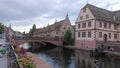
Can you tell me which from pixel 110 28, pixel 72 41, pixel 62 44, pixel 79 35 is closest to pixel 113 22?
pixel 110 28

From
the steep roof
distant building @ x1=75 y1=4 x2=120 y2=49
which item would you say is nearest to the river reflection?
distant building @ x1=75 y1=4 x2=120 y2=49

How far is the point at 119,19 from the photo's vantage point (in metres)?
52.2

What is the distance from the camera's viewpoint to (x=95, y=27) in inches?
1789

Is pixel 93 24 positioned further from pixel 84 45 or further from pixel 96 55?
pixel 96 55

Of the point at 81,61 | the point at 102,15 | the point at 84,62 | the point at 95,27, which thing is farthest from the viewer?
the point at 102,15

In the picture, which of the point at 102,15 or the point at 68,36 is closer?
the point at 102,15

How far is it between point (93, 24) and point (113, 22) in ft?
28.6

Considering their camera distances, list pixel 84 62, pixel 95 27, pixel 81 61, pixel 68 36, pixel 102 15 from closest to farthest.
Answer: pixel 84 62, pixel 81 61, pixel 95 27, pixel 102 15, pixel 68 36

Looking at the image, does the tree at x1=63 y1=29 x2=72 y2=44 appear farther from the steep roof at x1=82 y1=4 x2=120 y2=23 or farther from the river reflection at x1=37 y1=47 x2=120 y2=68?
the river reflection at x1=37 y1=47 x2=120 y2=68

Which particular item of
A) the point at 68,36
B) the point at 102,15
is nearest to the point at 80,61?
the point at 102,15

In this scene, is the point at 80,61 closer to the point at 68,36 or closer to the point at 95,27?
the point at 95,27

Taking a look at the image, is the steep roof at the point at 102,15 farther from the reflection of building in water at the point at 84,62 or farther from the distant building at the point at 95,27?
the reflection of building in water at the point at 84,62

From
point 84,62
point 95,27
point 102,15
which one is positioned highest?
point 102,15

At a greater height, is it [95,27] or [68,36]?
[95,27]
